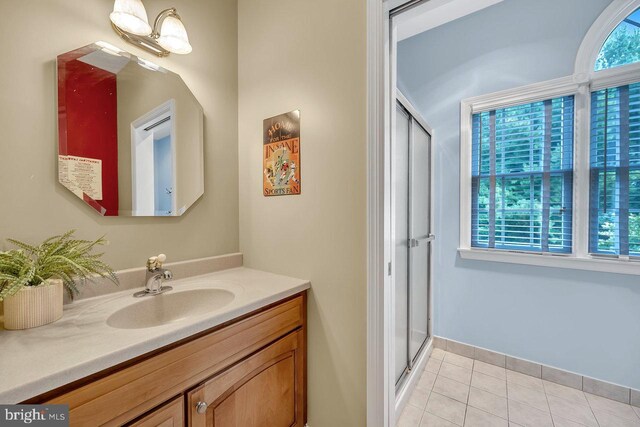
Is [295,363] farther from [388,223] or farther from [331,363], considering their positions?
[388,223]

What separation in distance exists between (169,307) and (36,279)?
17.8 inches

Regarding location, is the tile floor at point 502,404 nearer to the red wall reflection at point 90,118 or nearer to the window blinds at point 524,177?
the window blinds at point 524,177

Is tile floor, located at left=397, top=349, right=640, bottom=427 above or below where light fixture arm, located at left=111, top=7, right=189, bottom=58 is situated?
below

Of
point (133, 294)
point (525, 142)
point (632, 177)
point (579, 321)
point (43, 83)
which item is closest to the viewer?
point (43, 83)

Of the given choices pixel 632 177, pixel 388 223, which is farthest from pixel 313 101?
pixel 632 177

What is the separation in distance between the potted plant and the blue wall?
242 centimetres

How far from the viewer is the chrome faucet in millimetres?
1123

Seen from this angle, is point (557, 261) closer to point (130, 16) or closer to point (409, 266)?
point (409, 266)

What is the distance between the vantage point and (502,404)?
1633mm

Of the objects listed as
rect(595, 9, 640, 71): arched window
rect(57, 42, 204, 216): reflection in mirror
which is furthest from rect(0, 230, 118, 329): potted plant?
rect(595, 9, 640, 71): arched window

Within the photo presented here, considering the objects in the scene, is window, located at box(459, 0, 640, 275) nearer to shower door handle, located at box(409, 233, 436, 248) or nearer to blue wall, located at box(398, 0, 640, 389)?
blue wall, located at box(398, 0, 640, 389)

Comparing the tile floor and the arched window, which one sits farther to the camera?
the arched window

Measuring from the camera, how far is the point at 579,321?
5.82 ft

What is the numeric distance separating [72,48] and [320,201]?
3.87 feet
